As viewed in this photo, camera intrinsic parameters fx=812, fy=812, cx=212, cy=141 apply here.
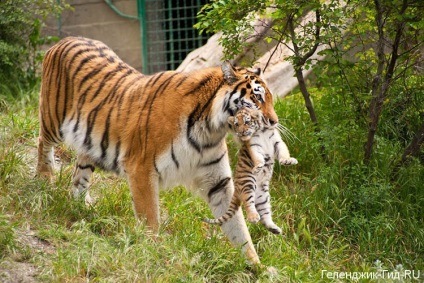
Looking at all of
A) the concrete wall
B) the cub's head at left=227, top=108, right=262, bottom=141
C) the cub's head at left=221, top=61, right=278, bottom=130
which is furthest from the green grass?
the concrete wall

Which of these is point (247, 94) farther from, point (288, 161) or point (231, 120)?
point (288, 161)

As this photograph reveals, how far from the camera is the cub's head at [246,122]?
5082mm

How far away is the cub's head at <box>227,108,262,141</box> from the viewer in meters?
5.08

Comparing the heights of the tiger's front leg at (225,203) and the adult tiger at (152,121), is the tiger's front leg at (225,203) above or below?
below

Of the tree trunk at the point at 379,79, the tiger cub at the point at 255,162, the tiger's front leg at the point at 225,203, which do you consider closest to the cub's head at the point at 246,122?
the tiger cub at the point at 255,162

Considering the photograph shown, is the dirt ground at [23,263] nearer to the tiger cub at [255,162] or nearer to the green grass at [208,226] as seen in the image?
the green grass at [208,226]

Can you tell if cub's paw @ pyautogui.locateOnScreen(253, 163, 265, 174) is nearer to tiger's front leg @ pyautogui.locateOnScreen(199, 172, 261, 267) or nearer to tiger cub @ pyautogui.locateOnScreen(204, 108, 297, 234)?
tiger cub @ pyautogui.locateOnScreen(204, 108, 297, 234)

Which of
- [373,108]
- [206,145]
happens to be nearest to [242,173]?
[206,145]

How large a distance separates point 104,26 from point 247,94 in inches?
271

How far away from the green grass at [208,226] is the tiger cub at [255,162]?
35 centimetres

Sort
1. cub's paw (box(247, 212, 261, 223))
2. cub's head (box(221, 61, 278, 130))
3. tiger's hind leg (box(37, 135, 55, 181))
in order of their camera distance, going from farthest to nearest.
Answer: tiger's hind leg (box(37, 135, 55, 181)) → cub's head (box(221, 61, 278, 130)) → cub's paw (box(247, 212, 261, 223))

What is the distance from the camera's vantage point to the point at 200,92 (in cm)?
541

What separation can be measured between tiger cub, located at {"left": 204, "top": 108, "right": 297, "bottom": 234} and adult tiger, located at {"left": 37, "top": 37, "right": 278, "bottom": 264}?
4.6 inches

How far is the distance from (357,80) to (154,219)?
8.08ft
